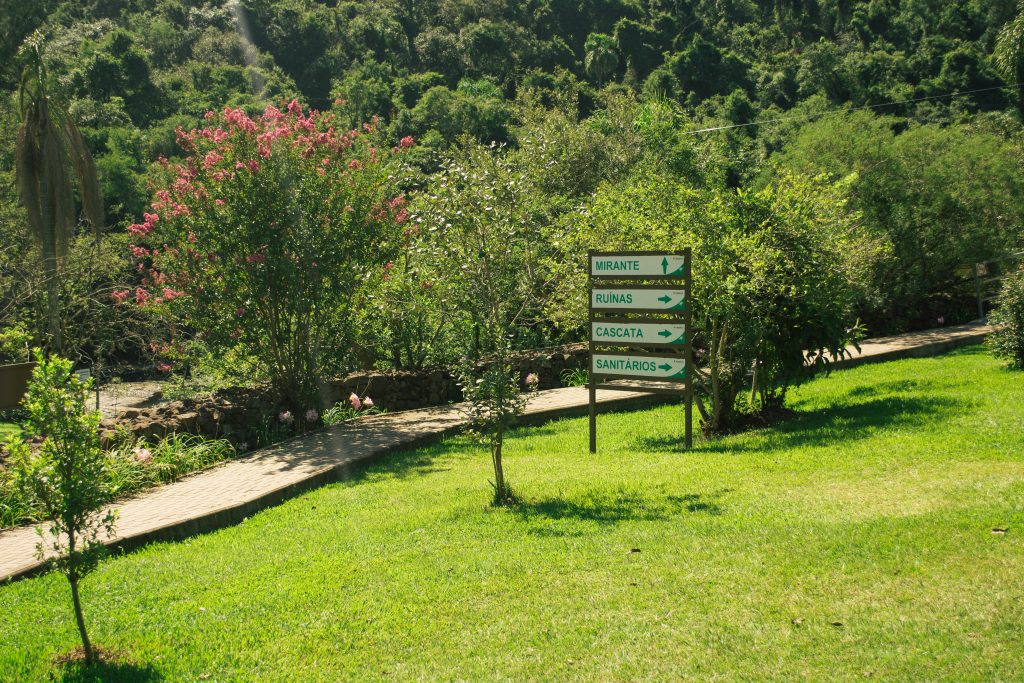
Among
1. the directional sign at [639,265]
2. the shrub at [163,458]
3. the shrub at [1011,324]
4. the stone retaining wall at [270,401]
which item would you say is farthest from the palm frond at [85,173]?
the shrub at [1011,324]

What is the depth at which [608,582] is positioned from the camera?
5438 mm

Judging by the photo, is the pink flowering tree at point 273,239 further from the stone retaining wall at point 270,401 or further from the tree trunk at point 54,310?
the tree trunk at point 54,310

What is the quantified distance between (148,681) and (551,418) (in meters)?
9.13

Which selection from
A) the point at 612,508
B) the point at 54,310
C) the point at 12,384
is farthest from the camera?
the point at 54,310

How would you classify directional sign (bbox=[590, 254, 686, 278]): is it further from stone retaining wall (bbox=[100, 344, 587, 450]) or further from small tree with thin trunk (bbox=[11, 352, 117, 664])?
small tree with thin trunk (bbox=[11, 352, 117, 664])

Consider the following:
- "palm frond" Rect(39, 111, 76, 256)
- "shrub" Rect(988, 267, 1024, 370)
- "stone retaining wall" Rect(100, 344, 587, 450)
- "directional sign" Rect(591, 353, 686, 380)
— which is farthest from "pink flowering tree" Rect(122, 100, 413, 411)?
"shrub" Rect(988, 267, 1024, 370)

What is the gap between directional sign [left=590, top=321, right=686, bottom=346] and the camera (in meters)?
9.89

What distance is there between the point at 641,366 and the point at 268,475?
A: 4257 mm

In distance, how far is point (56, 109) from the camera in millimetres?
17859

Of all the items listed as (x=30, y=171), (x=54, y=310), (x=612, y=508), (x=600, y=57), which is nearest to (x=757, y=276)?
(x=612, y=508)

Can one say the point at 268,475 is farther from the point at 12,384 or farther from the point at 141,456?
the point at 12,384

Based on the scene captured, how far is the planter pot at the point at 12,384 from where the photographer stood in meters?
11.0

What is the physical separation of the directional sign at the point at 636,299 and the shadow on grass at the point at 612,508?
271 centimetres

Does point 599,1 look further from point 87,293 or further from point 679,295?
point 679,295
